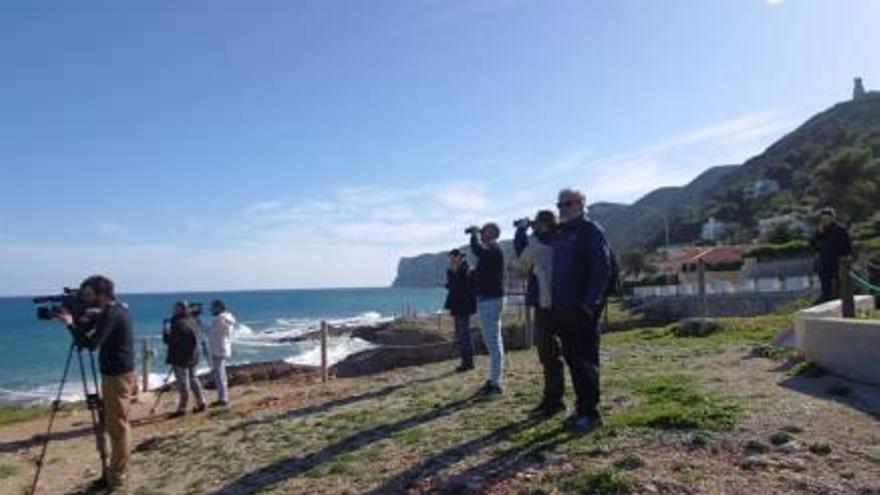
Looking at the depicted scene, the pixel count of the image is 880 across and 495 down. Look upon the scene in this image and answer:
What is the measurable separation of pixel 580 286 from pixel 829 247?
25.9 ft

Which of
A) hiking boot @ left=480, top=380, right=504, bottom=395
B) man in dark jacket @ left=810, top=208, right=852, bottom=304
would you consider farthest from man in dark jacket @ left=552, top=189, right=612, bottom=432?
man in dark jacket @ left=810, top=208, right=852, bottom=304

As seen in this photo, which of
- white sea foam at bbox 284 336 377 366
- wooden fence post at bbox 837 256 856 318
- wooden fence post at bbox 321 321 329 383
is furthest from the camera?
white sea foam at bbox 284 336 377 366

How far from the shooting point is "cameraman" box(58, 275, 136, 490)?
27.7 ft

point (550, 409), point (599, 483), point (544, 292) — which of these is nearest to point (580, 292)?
point (544, 292)

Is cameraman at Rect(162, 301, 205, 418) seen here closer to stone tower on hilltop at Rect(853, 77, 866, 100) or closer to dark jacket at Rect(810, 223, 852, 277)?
dark jacket at Rect(810, 223, 852, 277)

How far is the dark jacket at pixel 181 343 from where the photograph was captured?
45.2 feet

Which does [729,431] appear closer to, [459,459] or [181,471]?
[459,459]

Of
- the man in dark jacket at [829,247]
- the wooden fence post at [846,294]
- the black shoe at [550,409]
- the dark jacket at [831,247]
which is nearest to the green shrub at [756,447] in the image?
the black shoe at [550,409]

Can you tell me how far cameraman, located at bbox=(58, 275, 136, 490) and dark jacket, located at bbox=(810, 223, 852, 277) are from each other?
1001cm

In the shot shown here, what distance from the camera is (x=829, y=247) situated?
1377cm

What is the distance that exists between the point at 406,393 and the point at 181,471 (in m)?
3.45

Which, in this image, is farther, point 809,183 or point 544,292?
point 809,183

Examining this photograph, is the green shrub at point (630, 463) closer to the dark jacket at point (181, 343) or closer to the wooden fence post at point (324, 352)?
the dark jacket at point (181, 343)

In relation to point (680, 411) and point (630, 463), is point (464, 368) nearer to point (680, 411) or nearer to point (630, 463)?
point (680, 411)
